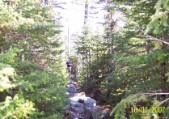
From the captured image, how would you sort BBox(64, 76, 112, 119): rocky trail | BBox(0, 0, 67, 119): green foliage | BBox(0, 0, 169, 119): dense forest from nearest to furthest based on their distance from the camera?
BBox(0, 0, 169, 119): dense forest < BBox(0, 0, 67, 119): green foliage < BBox(64, 76, 112, 119): rocky trail

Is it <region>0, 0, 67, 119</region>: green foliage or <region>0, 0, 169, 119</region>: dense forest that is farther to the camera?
<region>0, 0, 67, 119</region>: green foliage

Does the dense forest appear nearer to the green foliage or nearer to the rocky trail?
the green foliage

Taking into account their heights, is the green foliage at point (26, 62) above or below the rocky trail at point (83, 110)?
above

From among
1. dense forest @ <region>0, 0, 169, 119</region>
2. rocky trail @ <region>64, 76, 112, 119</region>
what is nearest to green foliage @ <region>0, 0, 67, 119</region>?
dense forest @ <region>0, 0, 169, 119</region>

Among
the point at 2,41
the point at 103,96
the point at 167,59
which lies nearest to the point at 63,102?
the point at 2,41

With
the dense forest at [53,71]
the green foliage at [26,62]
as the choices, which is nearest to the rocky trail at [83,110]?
the dense forest at [53,71]

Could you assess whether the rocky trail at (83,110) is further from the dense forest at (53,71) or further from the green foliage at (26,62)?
the green foliage at (26,62)

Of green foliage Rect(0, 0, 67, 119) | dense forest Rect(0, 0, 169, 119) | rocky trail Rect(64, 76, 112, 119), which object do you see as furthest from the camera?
rocky trail Rect(64, 76, 112, 119)

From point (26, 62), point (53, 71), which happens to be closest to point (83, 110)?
point (53, 71)

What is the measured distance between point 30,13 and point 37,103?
326cm

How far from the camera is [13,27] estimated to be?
7984 millimetres

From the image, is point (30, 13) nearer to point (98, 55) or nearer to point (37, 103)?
point (37, 103)

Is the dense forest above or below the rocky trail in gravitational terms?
above

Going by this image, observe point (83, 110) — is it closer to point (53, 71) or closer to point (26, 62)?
point (53, 71)
